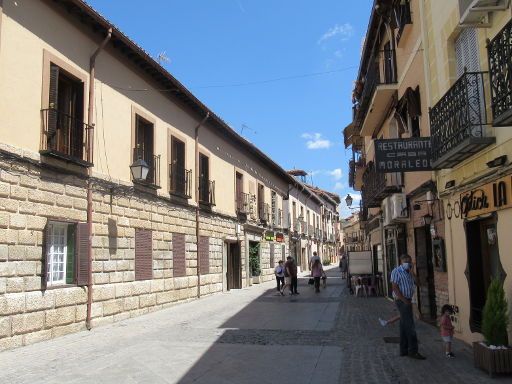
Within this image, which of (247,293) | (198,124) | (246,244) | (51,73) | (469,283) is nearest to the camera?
(469,283)

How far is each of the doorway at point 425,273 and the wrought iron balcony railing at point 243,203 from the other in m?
12.0

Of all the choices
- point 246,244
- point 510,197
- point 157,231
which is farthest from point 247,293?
point 510,197

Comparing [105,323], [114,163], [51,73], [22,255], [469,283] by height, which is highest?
[51,73]

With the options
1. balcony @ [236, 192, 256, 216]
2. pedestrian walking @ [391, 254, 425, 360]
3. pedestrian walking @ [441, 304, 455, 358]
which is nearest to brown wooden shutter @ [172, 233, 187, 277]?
balcony @ [236, 192, 256, 216]

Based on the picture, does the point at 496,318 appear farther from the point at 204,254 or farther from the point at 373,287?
the point at 204,254

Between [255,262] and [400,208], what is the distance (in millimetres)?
14001

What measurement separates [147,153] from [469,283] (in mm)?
9654

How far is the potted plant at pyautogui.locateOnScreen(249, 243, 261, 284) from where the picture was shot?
84.3ft

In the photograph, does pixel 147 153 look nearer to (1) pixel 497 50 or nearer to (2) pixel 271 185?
(1) pixel 497 50

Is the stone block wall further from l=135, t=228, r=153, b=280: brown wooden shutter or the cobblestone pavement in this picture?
the cobblestone pavement

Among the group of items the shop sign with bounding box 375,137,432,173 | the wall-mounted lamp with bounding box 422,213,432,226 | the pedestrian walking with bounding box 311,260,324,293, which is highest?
the shop sign with bounding box 375,137,432,173

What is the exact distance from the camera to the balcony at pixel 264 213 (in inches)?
1090

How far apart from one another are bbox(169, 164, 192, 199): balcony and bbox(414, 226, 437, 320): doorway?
759 cm

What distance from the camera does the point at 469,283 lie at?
27.8ft
